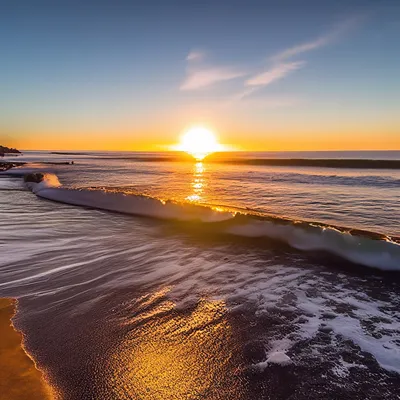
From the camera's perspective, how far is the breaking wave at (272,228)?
23.0 ft

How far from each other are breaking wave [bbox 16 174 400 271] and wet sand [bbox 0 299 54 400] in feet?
21.1

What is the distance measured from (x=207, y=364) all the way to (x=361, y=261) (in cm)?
500

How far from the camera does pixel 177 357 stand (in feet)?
11.8

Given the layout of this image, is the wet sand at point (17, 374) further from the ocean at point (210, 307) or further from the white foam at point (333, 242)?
the white foam at point (333, 242)

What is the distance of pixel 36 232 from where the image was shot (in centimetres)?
946

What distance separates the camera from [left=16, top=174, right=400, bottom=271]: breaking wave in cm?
→ 702

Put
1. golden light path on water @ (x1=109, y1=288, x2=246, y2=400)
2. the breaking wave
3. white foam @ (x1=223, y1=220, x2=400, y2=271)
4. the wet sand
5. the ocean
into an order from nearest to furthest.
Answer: the wet sand < golden light path on water @ (x1=109, y1=288, x2=246, y2=400) < the ocean < white foam @ (x1=223, y1=220, x2=400, y2=271) < the breaking wave

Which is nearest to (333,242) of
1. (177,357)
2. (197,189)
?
(177,357)

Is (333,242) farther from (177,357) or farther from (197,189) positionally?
(197,189)

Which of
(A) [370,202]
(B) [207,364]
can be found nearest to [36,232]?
(B) [207,364]

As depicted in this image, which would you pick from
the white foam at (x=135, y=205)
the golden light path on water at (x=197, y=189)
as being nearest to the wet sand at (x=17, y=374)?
the white foam at (x=135, y=205)

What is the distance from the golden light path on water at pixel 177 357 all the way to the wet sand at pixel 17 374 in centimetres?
69

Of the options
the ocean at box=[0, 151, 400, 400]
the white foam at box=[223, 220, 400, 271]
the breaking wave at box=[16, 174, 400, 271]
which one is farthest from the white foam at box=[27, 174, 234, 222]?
the white foam at box=[223, 220, 400, 271]

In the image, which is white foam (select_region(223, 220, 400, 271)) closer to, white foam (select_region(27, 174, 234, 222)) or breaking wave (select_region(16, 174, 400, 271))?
breaking wave (select_region(16, 174, 400, 271))
